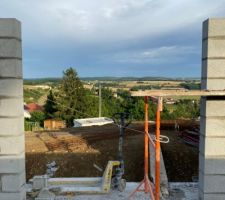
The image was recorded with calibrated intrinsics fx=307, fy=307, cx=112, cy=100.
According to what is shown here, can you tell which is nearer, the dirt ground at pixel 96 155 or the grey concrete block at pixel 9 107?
the grey concrete block at pixel 9 107

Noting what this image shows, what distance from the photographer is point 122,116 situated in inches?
254

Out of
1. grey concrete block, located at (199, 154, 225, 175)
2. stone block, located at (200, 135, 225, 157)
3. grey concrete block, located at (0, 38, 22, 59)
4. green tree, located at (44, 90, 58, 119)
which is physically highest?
grey concrete block, located at (0, 38, 22, 59)

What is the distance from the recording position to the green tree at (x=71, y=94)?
121 feet

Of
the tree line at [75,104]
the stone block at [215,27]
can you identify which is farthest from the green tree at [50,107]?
the stone block at [215,27]

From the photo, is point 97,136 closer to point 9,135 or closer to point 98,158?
point 98,158

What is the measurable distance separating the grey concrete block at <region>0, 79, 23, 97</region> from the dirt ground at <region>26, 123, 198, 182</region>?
593 cm

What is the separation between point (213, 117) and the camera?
4867 millimetres

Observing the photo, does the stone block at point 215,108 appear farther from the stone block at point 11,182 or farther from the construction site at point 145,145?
the stone block at point 11,182

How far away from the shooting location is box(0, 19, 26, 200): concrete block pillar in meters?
4.52

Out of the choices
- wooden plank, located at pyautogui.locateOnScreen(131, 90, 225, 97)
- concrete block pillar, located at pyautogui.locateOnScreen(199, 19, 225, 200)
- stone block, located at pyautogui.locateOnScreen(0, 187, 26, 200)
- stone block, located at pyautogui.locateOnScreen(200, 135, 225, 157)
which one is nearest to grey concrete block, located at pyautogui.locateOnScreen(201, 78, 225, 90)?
concrete block pillar, located at pyautogui.locateOnScreen(199, 19, 225, 200)

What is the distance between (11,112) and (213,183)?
11.2 feet

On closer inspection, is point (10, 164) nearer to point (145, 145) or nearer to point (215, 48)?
point (145, 145)

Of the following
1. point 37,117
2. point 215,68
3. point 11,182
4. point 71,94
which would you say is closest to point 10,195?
point 11,182

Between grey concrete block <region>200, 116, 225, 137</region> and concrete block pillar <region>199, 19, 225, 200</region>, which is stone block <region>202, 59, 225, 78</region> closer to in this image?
concrete block pillar <region>199, 19, 225, 200</region>
